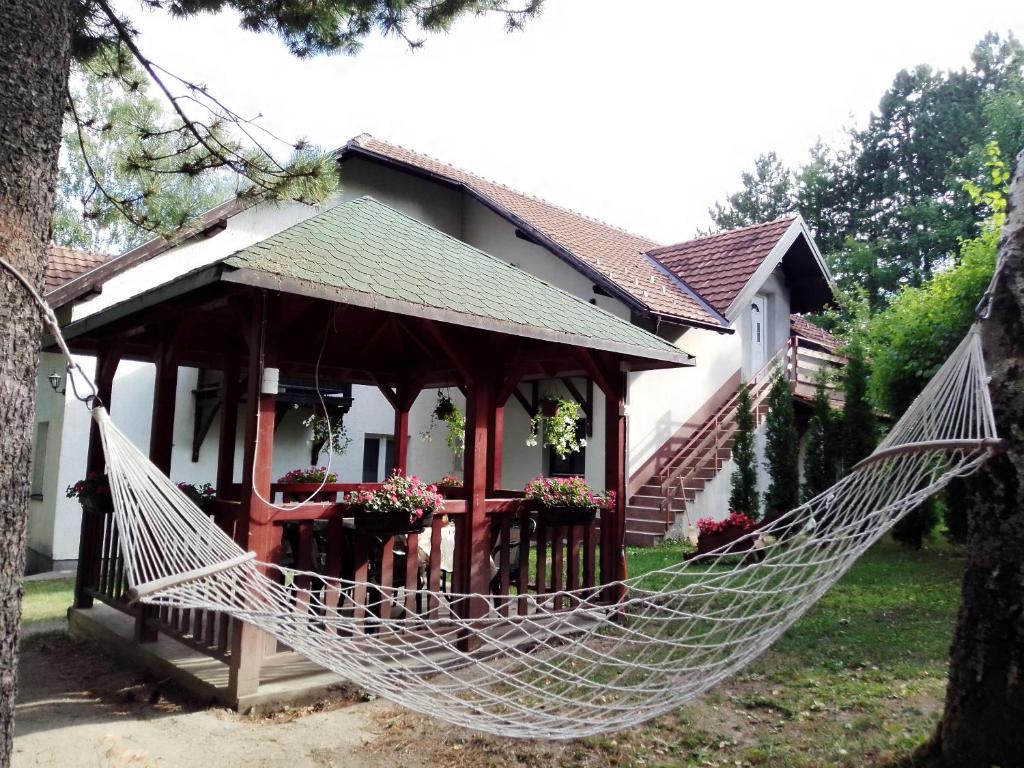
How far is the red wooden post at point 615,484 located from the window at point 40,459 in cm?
684

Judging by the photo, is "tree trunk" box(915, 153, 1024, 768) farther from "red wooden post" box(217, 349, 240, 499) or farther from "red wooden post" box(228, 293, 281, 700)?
"red wooden post" box(217, 349, 240, 499)

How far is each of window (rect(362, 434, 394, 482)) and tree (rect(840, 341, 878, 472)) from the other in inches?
246

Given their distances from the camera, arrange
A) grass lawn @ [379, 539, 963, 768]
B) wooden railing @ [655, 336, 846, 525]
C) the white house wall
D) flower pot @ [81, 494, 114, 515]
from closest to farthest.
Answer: grass lawn @ [379, 539, 963, 768] → flower pot @ [81, 494, 114, 515] → the white house wall → wooden railing @ [655, 336, 846, 525]

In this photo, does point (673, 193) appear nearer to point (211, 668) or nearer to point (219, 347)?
point (219, 347)

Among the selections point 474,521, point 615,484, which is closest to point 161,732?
point 474,521

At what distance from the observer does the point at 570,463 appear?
34.0ft

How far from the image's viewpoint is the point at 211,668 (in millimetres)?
3949

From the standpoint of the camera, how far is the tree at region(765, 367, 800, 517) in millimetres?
9391

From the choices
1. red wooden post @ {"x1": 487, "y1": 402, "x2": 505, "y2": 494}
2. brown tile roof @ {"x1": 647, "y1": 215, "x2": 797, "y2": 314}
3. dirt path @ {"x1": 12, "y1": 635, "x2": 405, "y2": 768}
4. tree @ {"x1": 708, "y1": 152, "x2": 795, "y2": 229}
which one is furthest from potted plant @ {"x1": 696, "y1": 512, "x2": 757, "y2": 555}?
tree @ {"x1": 708, "y1": 152, "x2": 795, "y2": 229}

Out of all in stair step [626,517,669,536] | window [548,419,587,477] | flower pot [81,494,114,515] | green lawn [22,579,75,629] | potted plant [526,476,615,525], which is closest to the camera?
flower pot [81,494,114,515]

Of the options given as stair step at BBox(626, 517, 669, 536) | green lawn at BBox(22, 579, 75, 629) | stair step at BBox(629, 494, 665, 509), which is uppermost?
stair step at BBox(629, 494, 665, 509)

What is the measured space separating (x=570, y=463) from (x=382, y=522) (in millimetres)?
6715

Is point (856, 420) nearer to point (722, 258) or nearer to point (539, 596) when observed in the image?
point (722, 258)

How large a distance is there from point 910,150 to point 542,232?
55.9ft
